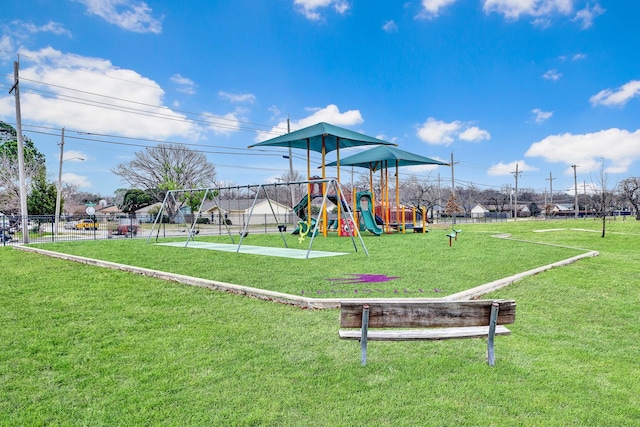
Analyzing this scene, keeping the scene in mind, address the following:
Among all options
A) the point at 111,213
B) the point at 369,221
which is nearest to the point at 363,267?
the point at 369,221

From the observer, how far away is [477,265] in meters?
9.77

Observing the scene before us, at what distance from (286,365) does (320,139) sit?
18.2 metres

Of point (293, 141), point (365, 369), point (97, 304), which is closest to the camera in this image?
point (365, 369)

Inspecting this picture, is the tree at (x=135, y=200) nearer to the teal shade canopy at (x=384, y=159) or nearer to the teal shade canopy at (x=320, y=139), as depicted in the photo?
the teal shade canopy at (x=384, y=159)

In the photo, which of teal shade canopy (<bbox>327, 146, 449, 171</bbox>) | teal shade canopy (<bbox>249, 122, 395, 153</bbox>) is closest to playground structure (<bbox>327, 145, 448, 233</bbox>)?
teal shade canopy (<bbox>327, 146, 449, 171</bbox>)

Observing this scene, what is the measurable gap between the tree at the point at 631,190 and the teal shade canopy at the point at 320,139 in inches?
1890

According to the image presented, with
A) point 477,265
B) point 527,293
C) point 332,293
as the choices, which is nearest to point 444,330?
point 332,293

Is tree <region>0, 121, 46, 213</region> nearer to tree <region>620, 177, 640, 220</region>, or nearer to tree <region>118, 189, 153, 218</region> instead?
tree <region>118, 189, 153, 218</region>

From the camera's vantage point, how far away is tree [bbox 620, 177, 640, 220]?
53.6 meters

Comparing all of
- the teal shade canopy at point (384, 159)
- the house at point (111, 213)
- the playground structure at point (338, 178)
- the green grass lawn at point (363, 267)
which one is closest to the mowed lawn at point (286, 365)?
the green grass lawn at point (363, 267)

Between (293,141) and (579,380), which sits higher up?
(293,141)

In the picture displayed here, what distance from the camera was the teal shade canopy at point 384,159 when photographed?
23109mm

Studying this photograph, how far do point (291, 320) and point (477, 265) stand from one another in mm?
5948

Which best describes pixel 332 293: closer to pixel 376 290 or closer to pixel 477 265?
pixel 376 290
